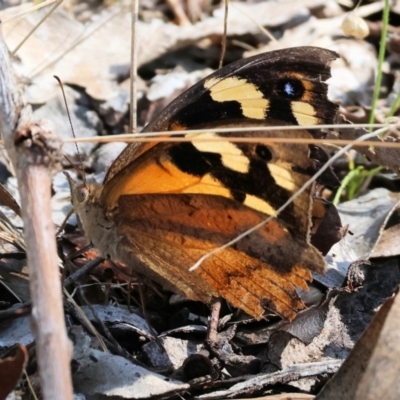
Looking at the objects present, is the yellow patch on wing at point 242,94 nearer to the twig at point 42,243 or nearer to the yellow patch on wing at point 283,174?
the yellow patch on wing at point 283,174

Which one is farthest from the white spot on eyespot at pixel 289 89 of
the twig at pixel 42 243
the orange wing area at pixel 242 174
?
the twig at pixel 42 243

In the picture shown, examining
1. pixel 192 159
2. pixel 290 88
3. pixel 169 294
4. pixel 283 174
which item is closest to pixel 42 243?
pixel 192 159

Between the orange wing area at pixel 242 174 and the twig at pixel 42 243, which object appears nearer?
the twig at pixel 42 243

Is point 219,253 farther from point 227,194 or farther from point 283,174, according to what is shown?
point 283,174

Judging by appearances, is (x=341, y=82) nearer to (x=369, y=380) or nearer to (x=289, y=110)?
(x=289, y=110)

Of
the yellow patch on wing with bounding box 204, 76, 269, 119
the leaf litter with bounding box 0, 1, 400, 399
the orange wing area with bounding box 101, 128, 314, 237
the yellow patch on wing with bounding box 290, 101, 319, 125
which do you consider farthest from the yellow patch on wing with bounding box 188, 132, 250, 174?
the leaf litter with bounding box 0, 1, 400, 399

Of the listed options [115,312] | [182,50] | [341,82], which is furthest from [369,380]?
[182,50]
